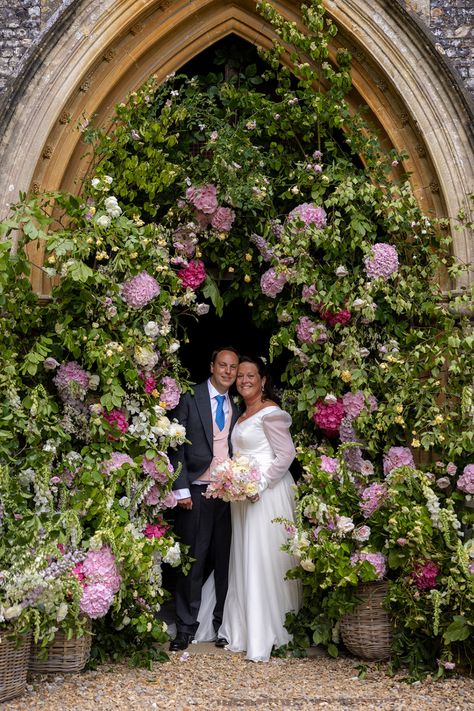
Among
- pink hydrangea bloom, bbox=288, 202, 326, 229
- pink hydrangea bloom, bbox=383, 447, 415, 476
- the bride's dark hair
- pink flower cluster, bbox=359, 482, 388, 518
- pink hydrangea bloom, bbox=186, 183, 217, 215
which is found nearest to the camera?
pink flower cluster, bbox=359, 482, 388, 518

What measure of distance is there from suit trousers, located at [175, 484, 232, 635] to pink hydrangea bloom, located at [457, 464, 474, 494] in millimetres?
1453

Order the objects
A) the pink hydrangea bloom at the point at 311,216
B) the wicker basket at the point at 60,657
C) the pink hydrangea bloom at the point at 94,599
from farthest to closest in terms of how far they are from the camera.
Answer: the pink hydrangea bloom at the point at 311,216
the wicker basket at the point at 60,657
the pink hydrangea bloom at the point at 94,599

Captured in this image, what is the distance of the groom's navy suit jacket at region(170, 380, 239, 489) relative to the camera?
17.3 feet

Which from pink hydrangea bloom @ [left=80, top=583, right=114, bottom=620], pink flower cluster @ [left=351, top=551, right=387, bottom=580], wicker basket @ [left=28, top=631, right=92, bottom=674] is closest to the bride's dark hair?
pink flower cluster @ [left=351, top=551, right=387, bottom=580]

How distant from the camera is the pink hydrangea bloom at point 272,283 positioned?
5.14 m

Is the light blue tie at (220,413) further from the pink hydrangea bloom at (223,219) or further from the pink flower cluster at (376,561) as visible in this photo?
the pink flower cluster at (376,561)

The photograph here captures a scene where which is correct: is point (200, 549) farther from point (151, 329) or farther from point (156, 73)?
point (156, 73)

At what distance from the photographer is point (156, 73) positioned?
5.36 metres

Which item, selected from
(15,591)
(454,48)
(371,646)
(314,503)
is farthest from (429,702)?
(454,48)

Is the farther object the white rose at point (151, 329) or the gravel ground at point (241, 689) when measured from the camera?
the white rose at point (151, 329)

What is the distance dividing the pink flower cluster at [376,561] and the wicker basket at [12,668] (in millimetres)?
1569

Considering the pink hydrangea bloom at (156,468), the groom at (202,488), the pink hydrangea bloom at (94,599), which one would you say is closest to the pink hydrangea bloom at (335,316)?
the groom at (202,488)

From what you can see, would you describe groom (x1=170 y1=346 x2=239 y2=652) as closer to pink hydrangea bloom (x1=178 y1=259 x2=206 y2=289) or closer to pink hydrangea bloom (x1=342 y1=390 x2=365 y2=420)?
pink hydrangea bloom (x1=178 y1=259 x2=206 y2=289)

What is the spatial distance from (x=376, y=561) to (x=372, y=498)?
1.03ft
